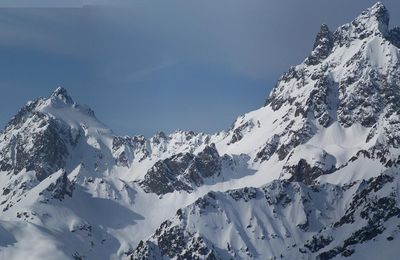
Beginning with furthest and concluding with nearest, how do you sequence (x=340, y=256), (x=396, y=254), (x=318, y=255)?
(x=318, y=255), (x=340, y=256), (x=396, y=254)

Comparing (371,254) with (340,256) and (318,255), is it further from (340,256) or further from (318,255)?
(318,255)

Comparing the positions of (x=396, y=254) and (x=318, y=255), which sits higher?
(x=318, y=255)

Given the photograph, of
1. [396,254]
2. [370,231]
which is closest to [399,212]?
[370,231]

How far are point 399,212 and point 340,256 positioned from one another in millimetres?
20914

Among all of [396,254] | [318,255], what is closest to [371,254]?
[396,254]

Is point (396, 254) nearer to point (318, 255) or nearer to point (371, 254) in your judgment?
point (371, 254)

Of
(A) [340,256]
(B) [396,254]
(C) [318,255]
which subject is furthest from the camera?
(C) [318,255]

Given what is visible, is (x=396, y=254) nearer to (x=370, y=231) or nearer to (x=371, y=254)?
(x=371, y=254)

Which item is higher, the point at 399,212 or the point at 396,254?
the point at 399,212

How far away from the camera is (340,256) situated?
183750 mm

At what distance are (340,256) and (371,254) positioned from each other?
390 inches

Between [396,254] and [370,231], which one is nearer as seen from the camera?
[396,254]

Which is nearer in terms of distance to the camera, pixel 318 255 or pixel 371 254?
pixel 371 254

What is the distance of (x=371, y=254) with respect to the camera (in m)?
176
